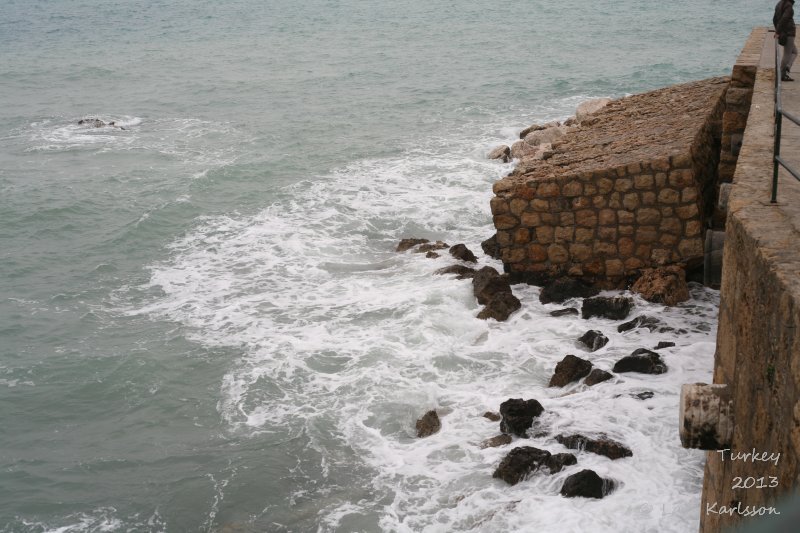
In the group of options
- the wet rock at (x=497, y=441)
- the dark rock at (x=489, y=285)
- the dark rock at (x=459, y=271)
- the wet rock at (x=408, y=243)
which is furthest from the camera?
the wet rock at (x=408, y=243)

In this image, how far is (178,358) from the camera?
1112cm

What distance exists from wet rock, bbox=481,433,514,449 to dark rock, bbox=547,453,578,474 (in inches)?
26.9

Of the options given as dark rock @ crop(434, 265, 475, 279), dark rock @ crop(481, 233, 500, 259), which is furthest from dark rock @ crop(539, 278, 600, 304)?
dark rock @ crop(481, 233, 500, 259)

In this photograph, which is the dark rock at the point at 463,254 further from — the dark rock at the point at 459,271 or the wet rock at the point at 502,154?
the wet rock at the point at 502,154

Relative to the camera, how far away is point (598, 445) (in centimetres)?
761

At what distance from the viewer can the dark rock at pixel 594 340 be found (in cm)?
965

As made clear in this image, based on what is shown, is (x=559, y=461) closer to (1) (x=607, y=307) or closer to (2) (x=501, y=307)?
(1) (x=607, y=307)

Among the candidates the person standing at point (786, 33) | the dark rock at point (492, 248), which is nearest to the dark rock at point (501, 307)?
the dark rock at point (492, 248)

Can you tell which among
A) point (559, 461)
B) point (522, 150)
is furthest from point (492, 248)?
point (522, 150)

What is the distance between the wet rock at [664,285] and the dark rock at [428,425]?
133 inches

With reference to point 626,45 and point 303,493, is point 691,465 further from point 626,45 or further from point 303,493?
point 626,45

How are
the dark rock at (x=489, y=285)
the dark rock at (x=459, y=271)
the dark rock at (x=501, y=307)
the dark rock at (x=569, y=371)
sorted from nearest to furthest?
the dark rock at (x=569, y=371) < the dark rock at (x=501, y=307) < the dark rock at (x=489, y=285) < the dark rock at (x=459, y=271)

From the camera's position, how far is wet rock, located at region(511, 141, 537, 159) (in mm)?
19316

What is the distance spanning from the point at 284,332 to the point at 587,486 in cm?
558
